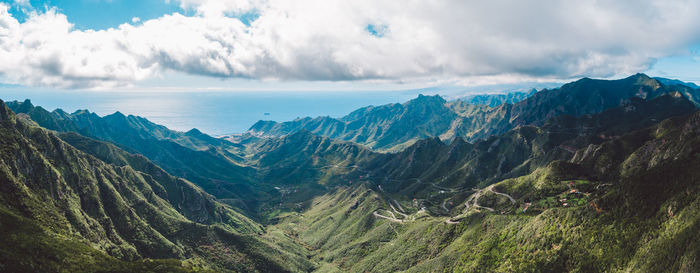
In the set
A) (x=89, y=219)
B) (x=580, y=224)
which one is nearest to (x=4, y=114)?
(x=89, y=219)

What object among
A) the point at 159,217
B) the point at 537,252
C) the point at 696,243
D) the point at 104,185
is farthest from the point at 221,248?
the point at 696,243

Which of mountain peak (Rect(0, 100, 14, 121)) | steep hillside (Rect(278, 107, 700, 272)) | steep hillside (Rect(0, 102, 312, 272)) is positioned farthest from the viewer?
mountain peak (Rect(0, 100, 14, 121))

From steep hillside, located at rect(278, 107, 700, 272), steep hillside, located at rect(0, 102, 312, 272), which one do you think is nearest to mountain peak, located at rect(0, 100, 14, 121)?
steep hillside, located at rect(0, 102, 312, 272)

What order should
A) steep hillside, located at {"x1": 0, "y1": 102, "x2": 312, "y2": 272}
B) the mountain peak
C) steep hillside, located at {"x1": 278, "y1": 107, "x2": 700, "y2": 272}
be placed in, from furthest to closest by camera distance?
1. the mountain peak
2. steep hillside, located at {"x1": 0, "y1": 102, "x2": 312, "y2": 272}
3. steep hillside, located at {"x1": 278, "y1": 107, "x2": 700, "y2": 272}

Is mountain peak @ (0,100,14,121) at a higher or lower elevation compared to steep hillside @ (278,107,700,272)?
higher

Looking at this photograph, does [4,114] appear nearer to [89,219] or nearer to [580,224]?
[89,219]

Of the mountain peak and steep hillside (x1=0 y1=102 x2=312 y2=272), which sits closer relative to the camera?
steep hillside (x1=0 y1=102 x2=312 y2=272)

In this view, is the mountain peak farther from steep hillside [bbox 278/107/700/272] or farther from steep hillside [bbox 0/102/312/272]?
steep hillside [bbox 278/107/700/272]

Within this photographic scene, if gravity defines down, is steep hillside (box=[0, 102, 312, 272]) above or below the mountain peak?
below

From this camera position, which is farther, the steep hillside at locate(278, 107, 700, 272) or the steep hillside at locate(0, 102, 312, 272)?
the steep hillside at locate(0, 102, 312, 272)

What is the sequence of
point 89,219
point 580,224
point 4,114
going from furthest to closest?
point 4,114
point 89,219
point 580,224
